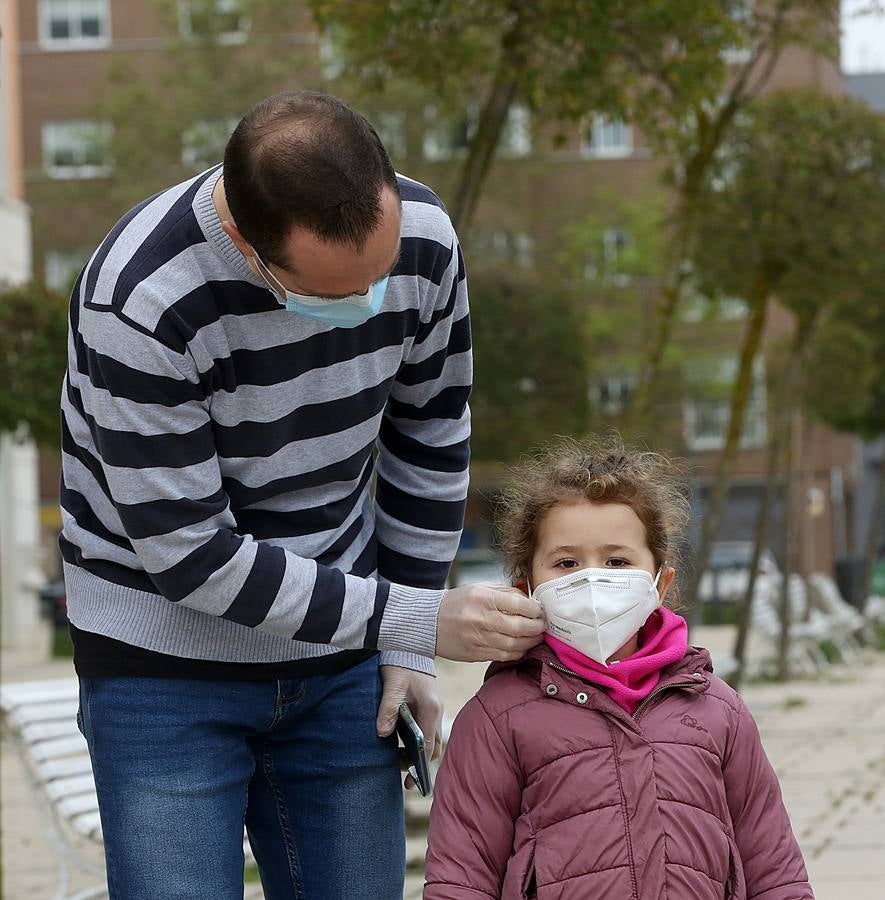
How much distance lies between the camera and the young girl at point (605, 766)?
2.70 m

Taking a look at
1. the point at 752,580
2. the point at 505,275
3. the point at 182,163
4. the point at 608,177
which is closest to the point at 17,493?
the point at 182,163

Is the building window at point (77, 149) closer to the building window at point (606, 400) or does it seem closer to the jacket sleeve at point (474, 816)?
the building window at point (606, 400)

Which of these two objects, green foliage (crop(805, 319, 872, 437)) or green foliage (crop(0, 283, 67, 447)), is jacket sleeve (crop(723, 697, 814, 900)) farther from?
green foliage (crop(805, 319, 872, 437))

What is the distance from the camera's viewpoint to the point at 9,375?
526 inches

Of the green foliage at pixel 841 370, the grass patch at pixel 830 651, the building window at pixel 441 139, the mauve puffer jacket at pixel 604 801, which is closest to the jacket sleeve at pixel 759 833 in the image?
the mauve puffer jacket at pixel 604 801

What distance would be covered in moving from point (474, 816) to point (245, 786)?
1.27ft

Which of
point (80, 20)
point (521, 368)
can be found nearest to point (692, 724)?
point (521, 368)

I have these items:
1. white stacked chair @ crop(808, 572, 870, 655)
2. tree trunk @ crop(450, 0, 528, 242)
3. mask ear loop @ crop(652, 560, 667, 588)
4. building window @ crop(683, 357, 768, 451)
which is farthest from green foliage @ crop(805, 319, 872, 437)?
mask ear loop @ crop(652, 560, 667, 588)

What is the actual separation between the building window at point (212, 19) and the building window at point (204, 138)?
4.87 ft

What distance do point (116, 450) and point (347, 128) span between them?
595 mm

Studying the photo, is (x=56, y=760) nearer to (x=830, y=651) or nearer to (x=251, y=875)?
(x=251, y=875)

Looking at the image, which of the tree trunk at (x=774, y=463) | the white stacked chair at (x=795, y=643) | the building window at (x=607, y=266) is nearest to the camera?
the tree trunk at (x=774, y=463)

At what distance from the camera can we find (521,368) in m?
18.3

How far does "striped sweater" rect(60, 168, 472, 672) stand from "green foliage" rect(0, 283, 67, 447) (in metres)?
10.6
